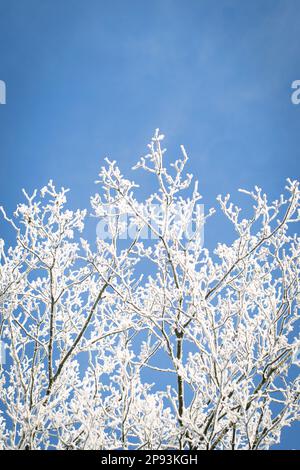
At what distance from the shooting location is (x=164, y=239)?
11.4 ft

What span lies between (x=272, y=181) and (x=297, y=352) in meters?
22.9

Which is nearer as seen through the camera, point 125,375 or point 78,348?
point 125,375

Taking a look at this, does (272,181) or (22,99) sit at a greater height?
(22,99)

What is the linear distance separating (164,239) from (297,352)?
1447 millimetres

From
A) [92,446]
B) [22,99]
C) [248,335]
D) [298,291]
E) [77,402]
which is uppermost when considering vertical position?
[22,99]

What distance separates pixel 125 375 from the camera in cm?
352

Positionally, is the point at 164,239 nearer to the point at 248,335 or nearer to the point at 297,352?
the point at 248,335
